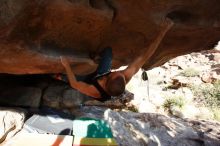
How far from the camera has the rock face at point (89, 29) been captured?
5.46m

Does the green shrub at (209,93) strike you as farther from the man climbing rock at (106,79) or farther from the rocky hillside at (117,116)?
the man climbing rock at (106,79)

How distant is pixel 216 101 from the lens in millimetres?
16812

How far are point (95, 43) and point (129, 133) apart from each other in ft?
7.56

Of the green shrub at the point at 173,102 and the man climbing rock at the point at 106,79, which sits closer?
the man climbing rock at the point at 106,79

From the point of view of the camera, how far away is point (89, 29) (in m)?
6.57

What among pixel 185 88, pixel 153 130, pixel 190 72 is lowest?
pixel 153 130

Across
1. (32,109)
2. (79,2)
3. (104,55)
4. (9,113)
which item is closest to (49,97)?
(32,109)

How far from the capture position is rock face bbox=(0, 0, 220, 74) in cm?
546

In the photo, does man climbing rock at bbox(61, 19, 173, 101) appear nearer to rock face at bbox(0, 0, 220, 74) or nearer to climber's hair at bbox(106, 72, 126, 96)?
climber's hair at bbox(106, 72, 126, 96)

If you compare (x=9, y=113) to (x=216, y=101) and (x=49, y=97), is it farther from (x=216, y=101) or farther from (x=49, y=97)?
(x=216, y=101)

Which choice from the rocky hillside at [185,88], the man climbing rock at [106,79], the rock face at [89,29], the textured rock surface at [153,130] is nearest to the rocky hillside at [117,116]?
the textured rock surface at [153,130]

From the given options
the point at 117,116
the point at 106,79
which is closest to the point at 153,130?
the point at 117,116

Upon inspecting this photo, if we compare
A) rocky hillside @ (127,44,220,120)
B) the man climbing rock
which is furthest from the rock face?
rocky hillside @ (127,44,220,120)

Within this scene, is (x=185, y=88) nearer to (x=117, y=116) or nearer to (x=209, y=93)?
(x=209, y=93)
